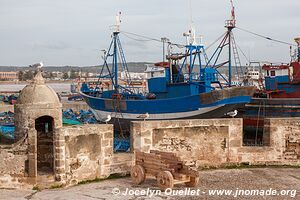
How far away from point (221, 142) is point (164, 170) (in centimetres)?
321

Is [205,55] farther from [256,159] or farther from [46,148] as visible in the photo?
[46,148]

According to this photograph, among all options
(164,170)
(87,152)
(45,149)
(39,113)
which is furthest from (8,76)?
(164,170)

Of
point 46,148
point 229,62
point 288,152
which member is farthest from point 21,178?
point 229,62

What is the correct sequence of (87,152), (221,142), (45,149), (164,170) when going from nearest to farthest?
1. (164,170)
2. (87,152)
3. (45,149)
4. (221,142)

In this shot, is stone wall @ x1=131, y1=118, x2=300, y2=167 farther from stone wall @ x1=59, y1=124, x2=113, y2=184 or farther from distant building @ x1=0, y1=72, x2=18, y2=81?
distant building @ x1=0, y1=72, x2=18, y2=81

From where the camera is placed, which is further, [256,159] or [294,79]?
[294,79]

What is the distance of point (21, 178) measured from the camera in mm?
10758

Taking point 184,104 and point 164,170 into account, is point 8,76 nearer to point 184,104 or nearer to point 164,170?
point 184,104

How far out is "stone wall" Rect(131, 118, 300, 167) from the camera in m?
12.7

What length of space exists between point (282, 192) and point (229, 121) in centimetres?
333

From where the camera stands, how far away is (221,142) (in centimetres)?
1316

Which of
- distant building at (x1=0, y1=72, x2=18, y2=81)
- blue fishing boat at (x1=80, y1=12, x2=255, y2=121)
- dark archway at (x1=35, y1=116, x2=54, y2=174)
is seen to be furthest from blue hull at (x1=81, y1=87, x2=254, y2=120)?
distant building at (x1=0, y1=72, x2=18, y2=81)

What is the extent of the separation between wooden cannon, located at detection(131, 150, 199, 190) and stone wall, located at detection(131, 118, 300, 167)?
1267 millimetres

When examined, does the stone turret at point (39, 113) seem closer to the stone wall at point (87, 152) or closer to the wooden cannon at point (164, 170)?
the stone wall at point (87, 152)
